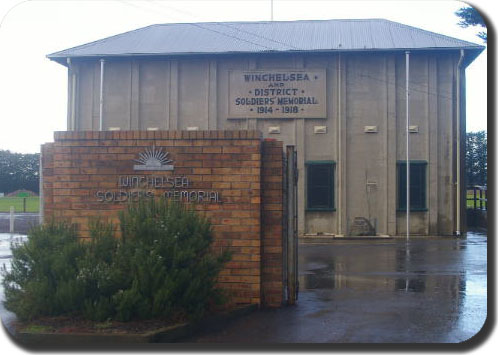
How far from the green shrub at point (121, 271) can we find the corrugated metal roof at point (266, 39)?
1555 cm

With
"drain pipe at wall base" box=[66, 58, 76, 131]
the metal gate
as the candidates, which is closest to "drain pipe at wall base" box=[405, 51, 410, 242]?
"drain pipe at wall base" box=[66, 58, 76, 131]

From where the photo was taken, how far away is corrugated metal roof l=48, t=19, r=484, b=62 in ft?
71.0

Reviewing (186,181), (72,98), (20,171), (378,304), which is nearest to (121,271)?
(186,181)

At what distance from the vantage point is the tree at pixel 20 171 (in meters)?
15.7

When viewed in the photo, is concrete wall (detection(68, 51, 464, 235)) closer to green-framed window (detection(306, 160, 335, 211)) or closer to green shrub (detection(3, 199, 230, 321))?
green-framed window (detection(306, 160, 335, 211))

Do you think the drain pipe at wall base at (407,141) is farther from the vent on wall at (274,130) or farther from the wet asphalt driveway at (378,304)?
the wet asphalt driveway at (378,304)

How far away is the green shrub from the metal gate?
5.13ft

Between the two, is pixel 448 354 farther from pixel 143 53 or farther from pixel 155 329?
pixel 143 53

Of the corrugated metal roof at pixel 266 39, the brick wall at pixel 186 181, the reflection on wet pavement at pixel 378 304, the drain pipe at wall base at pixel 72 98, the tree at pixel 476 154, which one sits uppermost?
the corrugated metal roof at pixel 266 39

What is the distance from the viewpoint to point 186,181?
777 cm

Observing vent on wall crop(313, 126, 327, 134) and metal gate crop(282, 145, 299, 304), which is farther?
vent on wall crop(313, 126, 327, 134)

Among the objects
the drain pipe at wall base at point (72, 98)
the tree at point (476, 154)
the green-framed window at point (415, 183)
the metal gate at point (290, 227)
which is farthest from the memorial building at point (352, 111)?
the metal gate at point (290, 227)

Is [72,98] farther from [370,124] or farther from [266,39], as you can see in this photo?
[370,124]

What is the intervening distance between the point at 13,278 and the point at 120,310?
1315 mm
